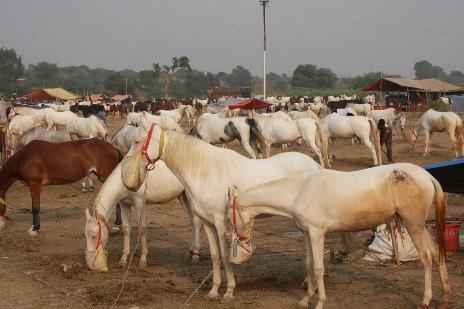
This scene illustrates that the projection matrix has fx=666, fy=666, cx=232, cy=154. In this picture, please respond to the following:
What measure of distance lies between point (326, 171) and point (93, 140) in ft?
19.5

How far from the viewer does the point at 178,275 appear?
349 inches

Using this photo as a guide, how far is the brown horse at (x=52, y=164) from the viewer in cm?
1141

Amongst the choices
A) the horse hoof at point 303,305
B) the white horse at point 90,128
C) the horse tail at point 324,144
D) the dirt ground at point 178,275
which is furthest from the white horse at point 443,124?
the horse hoof at point 303,305

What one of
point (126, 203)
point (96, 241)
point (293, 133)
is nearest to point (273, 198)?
point (96, 241)

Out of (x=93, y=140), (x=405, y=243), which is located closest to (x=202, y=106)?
(x=93, y=140)

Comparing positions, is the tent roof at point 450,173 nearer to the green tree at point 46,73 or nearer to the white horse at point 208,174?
the white horse at point 208,174

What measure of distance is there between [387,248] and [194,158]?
10.2ft

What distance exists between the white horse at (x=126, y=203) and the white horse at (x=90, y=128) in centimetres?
1208

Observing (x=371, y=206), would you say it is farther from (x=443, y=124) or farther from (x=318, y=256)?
(x=443, y=124)

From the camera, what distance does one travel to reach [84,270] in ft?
29.9

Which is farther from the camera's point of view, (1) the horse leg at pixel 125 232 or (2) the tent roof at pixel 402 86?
(2) the tent roof at pixel 402 86

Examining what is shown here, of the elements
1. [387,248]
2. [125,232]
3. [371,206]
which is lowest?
[387,248]

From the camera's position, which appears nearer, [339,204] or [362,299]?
[339,204]

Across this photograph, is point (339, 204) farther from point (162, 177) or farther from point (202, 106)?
point (202, 106)
